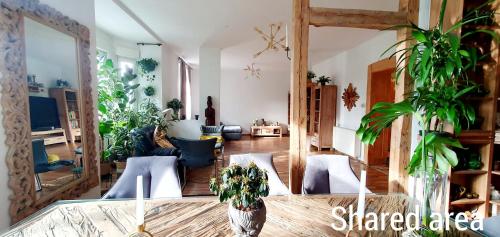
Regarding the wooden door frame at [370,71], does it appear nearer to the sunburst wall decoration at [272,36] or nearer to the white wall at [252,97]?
the sunburst wall decoration at [272,36]

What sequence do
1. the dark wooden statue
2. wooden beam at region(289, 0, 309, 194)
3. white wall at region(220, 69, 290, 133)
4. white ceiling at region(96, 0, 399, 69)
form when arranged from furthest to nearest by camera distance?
white wall at region(220, 69, 290, 133) < the dark wooden statue < white ceiling at region(96, 0, 399, 69) < wooden beam at region(289, 0, 309, 194)

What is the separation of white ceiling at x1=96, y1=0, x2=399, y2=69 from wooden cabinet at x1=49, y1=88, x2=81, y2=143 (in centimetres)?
189

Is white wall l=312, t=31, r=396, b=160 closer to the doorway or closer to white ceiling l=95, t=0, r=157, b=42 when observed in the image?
the doorway

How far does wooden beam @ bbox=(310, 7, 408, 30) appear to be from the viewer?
79.6 inches

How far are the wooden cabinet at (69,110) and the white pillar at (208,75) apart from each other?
3.60 metres

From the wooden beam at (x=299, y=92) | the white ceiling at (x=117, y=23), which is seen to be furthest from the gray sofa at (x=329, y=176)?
the white ceiling at (x=117, y=23)

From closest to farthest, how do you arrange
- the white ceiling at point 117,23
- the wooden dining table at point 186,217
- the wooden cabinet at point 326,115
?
the wooden dining table at point 186,217, the white ceiling at point 117,23, the wooden cabinet at point 326,115

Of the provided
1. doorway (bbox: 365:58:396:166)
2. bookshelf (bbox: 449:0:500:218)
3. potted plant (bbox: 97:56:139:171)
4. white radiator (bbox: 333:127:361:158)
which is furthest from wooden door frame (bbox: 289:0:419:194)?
white radiator (bbox: 333:127:361:158)

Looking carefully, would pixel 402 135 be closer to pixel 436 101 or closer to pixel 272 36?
pixel 436 101

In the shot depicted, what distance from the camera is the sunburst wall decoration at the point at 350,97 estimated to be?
203 inches

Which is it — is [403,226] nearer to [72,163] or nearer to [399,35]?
[399,35]

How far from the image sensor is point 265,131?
29.2ft

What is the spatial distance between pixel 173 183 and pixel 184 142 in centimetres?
158

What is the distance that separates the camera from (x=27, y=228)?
109 cm
